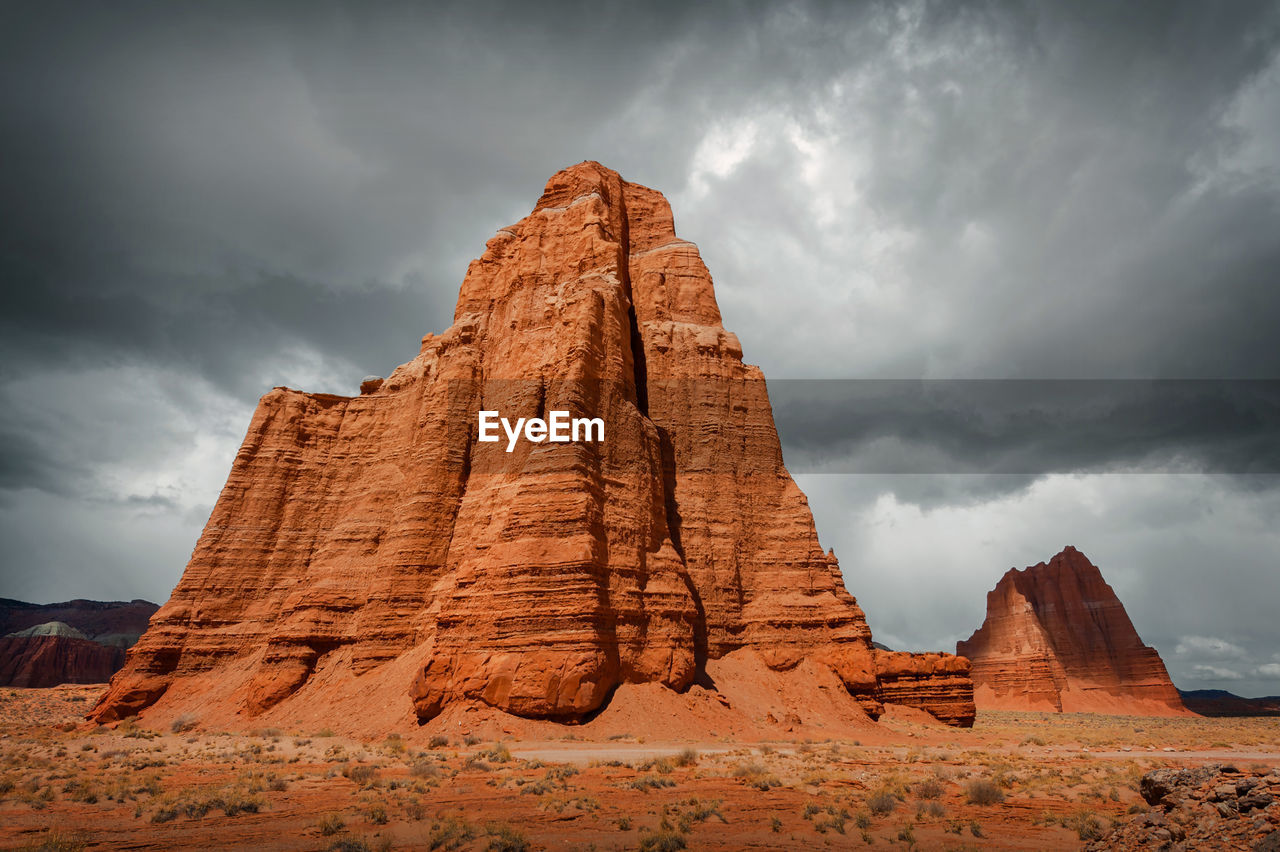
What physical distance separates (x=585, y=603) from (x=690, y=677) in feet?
23.6

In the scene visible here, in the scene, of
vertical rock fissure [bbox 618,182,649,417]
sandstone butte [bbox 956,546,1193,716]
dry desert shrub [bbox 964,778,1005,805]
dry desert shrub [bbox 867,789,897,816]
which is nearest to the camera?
dry desert shrub [bbox 867,789,897,816]

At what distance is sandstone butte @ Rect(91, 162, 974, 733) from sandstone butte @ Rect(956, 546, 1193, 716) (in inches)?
2171

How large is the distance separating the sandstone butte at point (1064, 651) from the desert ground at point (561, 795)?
63250 millimetres

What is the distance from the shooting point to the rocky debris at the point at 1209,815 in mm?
8047

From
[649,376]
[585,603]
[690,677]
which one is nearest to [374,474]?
[649,376]

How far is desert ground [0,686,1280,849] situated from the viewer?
11055mm

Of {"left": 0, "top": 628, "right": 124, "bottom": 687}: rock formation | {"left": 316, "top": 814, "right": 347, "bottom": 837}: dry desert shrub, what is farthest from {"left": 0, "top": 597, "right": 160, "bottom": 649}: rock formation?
{"left": 316, "top": 814, "right": 347, "bottom": 837}: dry desert shrub

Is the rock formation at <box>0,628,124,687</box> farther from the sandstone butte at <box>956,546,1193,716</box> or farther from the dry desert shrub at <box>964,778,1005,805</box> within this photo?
the sandstone butte at <box>956,546,1193,716</box>

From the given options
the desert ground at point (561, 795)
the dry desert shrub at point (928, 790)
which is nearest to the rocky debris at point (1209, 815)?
the desert ground at point (561, 795)

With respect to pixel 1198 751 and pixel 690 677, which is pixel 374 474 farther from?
pixel 1198 751

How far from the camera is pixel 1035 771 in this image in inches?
733

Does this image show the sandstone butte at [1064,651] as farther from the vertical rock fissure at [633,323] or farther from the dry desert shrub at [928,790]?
the dry desert shrub at [928,790]

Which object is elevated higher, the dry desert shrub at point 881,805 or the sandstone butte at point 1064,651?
the sandstone butte at point 1064,651

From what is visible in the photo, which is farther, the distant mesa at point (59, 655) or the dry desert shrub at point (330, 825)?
the distant mesa at point (59, 655)
